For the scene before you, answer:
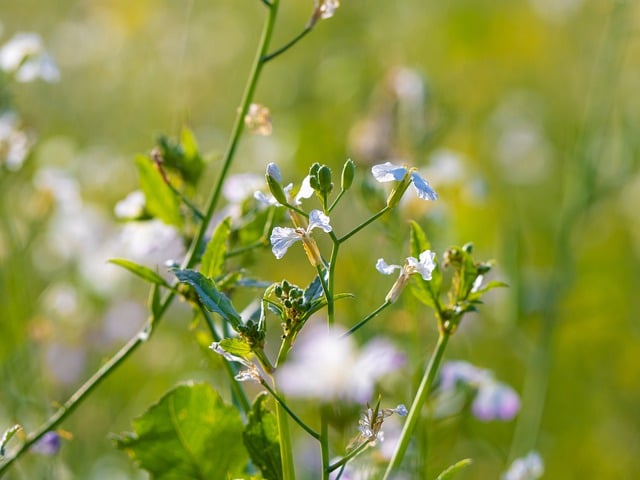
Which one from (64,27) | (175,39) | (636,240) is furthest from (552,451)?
(64,27)

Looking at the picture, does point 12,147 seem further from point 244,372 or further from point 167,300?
point 244,372

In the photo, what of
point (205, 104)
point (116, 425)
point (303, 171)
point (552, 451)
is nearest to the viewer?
point (116, 425)

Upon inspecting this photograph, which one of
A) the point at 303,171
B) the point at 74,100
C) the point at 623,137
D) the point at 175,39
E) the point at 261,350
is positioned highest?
the point at 175,39

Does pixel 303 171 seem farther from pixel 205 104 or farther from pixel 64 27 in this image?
pixel 64 27

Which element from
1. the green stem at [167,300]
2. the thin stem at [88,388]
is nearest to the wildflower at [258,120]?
the green stem at [167,300]

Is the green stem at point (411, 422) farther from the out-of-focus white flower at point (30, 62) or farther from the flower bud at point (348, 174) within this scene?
the out-of-focus white flower at point (30, 62)

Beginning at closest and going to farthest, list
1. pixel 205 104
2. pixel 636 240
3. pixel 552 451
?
pixel 552 451, pixel 636 240, pixel 205 104
